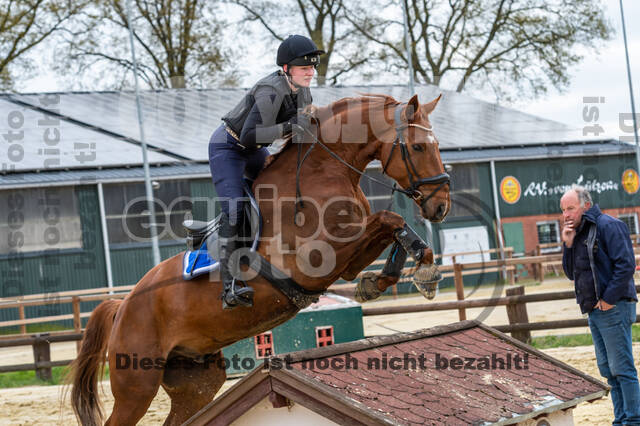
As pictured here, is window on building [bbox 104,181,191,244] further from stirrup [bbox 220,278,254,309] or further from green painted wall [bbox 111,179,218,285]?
stirrup [bbox 220,278,254,309]

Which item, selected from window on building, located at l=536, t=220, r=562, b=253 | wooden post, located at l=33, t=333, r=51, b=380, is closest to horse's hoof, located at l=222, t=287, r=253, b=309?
wooden post, located at l=33, t=333, r=51, b=380

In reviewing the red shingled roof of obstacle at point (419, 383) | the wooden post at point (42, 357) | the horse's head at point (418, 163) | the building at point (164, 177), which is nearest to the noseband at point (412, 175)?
the horse's head at point (418, 163)

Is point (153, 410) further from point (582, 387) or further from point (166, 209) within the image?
point (166, 209)

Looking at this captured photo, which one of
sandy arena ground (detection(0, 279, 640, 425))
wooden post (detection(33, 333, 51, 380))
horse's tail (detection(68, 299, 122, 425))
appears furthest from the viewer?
wooden post (detection(33, 333, 51, 380))

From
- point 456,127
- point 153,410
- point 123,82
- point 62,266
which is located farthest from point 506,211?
point 153,410

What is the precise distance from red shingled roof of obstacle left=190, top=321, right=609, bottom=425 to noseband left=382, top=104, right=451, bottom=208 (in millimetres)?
803

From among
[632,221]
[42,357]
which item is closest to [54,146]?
[42,357]

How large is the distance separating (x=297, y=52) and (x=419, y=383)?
198cm

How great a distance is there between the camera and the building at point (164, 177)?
15984mm

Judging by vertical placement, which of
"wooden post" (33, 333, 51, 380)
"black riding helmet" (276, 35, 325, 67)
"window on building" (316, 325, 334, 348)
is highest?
"black riding helmet" (276, 35, 325, 67)

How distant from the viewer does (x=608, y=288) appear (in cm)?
→ 459

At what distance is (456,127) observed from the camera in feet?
75.4

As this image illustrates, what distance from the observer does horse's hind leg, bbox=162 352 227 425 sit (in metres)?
4.59

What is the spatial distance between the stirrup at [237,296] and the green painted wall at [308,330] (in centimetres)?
373
